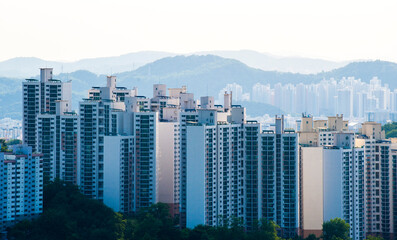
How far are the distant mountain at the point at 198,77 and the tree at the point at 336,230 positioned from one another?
37548 mm

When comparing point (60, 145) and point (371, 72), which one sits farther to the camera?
point (371, 72)

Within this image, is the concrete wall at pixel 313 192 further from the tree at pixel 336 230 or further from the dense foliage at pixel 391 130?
the dense foliage at pixel 391 130

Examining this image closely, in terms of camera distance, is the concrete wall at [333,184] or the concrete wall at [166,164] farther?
the concrete wall at [166,164]

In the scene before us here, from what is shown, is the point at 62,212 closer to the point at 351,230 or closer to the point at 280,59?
the point at 351,230

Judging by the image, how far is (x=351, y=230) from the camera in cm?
2041

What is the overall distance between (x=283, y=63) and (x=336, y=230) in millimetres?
67663

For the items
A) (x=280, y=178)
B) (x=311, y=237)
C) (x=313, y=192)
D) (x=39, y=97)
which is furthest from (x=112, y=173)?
(x=311, y=237)

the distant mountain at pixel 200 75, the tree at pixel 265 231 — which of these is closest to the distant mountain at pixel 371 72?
the distant mountain at pixel 200 75

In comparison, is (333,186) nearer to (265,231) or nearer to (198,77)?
(265,231)

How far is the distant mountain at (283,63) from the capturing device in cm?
8438

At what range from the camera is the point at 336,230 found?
1947 centimetres

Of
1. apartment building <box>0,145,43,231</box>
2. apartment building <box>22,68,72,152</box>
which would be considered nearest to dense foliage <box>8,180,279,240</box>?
apartment building <box>0,145,43,231</box>

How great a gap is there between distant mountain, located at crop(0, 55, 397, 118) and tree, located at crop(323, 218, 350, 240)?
37.5m

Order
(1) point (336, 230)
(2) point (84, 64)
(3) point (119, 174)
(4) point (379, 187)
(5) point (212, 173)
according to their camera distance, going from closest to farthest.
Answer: (1) point (336, 230), (5) point (212, 173), (3) point (119, 174), (4) point (379, 187), (2) point (84, 64)
